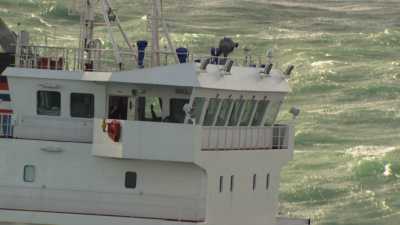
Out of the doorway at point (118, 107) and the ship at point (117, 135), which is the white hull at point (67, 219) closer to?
the ship at point (117, 135)

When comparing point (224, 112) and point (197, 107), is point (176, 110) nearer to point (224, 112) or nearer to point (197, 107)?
point (197, 107)

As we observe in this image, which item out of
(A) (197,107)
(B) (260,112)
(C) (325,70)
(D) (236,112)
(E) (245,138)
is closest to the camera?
(A) (197,107)

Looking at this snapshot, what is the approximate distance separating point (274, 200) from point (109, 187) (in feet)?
17.3

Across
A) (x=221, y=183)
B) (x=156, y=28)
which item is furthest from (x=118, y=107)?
(x=221, y=183)

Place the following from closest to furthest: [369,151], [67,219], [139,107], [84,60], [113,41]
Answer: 1. [67,219]
2. [113,41]
3. [139,107]
4. [84,60]
5. [369,151]

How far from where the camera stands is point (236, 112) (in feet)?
115

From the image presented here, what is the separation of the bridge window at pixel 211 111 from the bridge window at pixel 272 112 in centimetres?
276

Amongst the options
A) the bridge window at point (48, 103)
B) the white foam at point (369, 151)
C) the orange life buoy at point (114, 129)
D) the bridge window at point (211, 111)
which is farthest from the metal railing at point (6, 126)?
the white foam at point (369, 151)

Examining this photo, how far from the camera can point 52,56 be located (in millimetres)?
35000

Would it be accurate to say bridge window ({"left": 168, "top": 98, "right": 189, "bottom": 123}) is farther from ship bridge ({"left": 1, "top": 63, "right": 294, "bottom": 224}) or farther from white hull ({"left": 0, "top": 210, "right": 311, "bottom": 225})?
white hull ({"left": 0, "top": 210, "right": 311, "bottom": 225})

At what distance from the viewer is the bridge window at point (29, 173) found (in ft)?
109

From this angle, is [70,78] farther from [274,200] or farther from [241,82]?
[274,200]

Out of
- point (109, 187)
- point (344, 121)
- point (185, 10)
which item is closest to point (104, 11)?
point (109, 187)

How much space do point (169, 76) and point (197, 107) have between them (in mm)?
932
